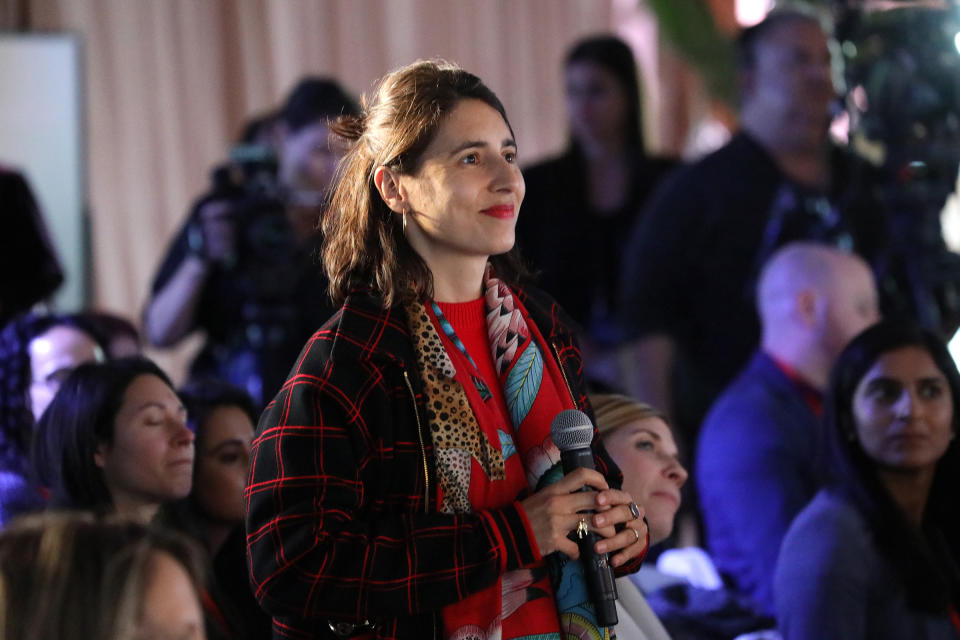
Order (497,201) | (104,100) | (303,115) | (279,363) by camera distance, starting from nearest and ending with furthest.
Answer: (497,201), (279,363), (303,115), (104,100)

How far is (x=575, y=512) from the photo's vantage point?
139cm

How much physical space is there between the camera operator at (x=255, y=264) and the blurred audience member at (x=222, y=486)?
0.51 m

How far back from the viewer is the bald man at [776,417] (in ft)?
8.07

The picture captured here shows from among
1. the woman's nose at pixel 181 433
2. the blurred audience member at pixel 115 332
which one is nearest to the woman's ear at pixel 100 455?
the woman's nose at pixel 181 433

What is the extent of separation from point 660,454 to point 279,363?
3.71 feet

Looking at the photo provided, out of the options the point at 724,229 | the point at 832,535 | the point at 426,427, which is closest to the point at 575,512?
the point at 426,427

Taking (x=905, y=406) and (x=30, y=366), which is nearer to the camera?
(x=905, y=406)

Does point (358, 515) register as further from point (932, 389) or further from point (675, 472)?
point (932, 389)

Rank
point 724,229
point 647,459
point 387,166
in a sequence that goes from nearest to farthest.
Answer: point 387,166 < point 647,459 < point 724,229

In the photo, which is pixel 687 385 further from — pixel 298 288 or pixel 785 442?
pixel 298 288

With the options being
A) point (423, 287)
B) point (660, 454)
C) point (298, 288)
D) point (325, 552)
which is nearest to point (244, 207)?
point (298, 288)

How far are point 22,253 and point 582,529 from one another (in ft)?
6.89

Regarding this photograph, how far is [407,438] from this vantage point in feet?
4.62

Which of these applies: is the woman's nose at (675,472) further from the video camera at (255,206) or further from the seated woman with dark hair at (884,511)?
the video camera at (255,206)
